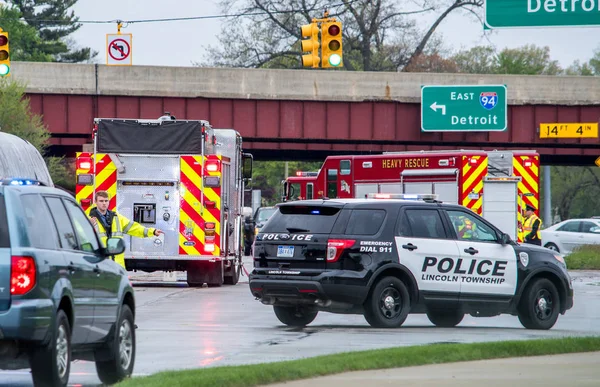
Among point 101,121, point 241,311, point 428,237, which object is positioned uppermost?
point 101,121

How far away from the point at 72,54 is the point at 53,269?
108m

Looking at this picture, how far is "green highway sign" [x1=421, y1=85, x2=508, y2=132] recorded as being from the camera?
1946 inches

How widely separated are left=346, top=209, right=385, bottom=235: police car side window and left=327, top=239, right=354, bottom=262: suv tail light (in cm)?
16

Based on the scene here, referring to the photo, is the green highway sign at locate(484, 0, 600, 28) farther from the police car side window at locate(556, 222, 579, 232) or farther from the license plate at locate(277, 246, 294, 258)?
the police car side window at locate(556, 222, 579, 232)

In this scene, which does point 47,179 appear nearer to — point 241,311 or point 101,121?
point 241,311

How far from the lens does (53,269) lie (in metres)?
9.53

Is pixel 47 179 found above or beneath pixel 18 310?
above

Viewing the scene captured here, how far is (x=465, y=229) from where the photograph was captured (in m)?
17.5

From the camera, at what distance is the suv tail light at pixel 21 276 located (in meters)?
9.19

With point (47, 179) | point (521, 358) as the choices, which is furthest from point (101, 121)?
point (521, 358)

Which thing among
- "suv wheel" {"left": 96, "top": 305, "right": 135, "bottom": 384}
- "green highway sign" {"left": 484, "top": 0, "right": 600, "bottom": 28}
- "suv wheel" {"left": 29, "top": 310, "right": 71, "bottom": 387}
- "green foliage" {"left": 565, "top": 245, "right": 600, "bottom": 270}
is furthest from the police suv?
"green foliage" {"left": 565, "top": 245, "right": 600, "bottom": 270}

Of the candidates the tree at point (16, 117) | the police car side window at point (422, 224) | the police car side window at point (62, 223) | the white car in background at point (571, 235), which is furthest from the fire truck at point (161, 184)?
the tree at point (16, 117)

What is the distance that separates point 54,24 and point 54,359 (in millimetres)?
110845

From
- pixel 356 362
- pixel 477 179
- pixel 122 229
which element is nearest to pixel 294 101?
pixel 477 179
